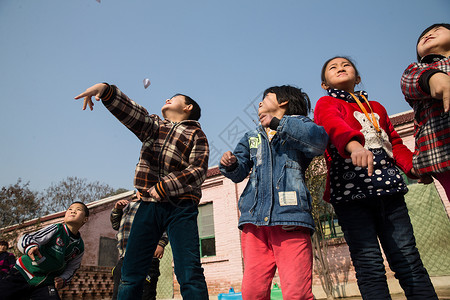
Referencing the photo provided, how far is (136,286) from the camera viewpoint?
2.18 m

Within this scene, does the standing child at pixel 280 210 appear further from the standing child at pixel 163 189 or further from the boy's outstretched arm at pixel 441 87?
the boy's outstretched arm at pixel 441 87

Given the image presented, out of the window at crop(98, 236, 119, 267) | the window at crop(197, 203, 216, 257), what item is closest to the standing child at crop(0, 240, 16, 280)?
the window at crop(197, 203, 216, 257)

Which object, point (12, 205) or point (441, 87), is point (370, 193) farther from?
point (12, 205)

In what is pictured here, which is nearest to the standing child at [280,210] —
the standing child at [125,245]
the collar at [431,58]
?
the collar at [431,58]

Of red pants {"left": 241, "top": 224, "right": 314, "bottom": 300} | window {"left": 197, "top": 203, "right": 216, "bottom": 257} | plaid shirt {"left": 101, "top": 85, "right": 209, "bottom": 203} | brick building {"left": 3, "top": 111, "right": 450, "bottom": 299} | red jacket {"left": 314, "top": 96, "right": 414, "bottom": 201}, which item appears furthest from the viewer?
window {"left": 197, "top": 203, "right": 216, "bottom": 257}

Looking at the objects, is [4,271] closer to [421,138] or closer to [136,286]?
[136,286]

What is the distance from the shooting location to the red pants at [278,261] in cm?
180

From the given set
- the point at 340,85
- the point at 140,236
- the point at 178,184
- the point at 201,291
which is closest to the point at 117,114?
the point at 178,184

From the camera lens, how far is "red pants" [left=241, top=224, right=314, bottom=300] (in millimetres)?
1800

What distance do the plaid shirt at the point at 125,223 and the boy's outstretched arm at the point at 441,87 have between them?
3.09m

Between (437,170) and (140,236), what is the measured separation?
195 centimetres

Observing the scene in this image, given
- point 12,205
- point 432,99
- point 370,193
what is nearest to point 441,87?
point 432,99

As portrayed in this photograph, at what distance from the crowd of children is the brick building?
6.49 metres

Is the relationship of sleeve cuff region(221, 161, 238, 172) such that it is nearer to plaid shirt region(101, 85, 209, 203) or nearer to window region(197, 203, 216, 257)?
plaid shirt region(101, 85, 209, 203)
